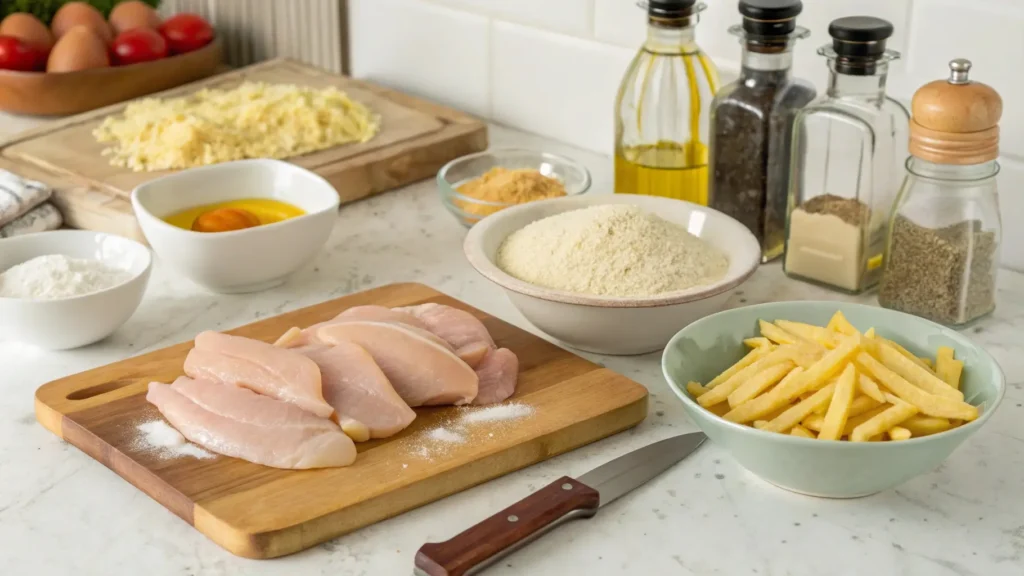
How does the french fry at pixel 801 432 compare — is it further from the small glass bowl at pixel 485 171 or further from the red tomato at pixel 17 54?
the red tomato at pixel 17 54

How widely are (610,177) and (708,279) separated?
0.60m

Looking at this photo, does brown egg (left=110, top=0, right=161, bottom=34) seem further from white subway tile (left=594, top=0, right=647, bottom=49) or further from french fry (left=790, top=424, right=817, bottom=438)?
french fry (left=790, top=424, right=817, bottom=438)

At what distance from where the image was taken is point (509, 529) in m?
1.00

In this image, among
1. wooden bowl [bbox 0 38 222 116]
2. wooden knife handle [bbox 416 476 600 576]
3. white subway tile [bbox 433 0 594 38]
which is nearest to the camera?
wooden knife handle [bbox 416 476 600 576]

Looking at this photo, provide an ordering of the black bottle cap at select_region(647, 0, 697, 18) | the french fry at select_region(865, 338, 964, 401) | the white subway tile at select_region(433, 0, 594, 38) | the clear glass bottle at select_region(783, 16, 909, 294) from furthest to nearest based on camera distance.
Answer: the white subway tile at select_region(433, 0, 594, 38)
the black bottle cap at select_region(647, 0, 697, 18)
the clear glass bottle at select_region(783, 16, 909, 294)
the french fry at select_region(865, 338, 964, 401)

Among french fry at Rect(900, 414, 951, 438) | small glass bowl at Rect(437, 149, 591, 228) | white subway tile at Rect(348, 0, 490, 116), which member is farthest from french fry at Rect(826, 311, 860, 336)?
white subway tile at Rect(348, 0, 490, 116)

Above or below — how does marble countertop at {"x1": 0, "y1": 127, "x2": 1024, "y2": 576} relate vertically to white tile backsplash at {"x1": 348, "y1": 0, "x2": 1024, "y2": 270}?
below

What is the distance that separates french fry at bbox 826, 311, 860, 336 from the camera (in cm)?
114

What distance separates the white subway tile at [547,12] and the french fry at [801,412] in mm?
1001

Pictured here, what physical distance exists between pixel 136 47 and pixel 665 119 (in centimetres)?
105

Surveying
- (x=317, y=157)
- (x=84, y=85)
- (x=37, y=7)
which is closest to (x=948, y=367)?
(x=317, y=157)

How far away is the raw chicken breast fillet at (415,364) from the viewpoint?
1189 millimetres

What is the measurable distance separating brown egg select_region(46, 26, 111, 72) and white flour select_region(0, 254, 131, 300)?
2.61 ft

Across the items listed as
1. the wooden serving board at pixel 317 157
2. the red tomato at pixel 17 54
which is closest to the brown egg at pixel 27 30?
the red tomato at pixel 17 54
